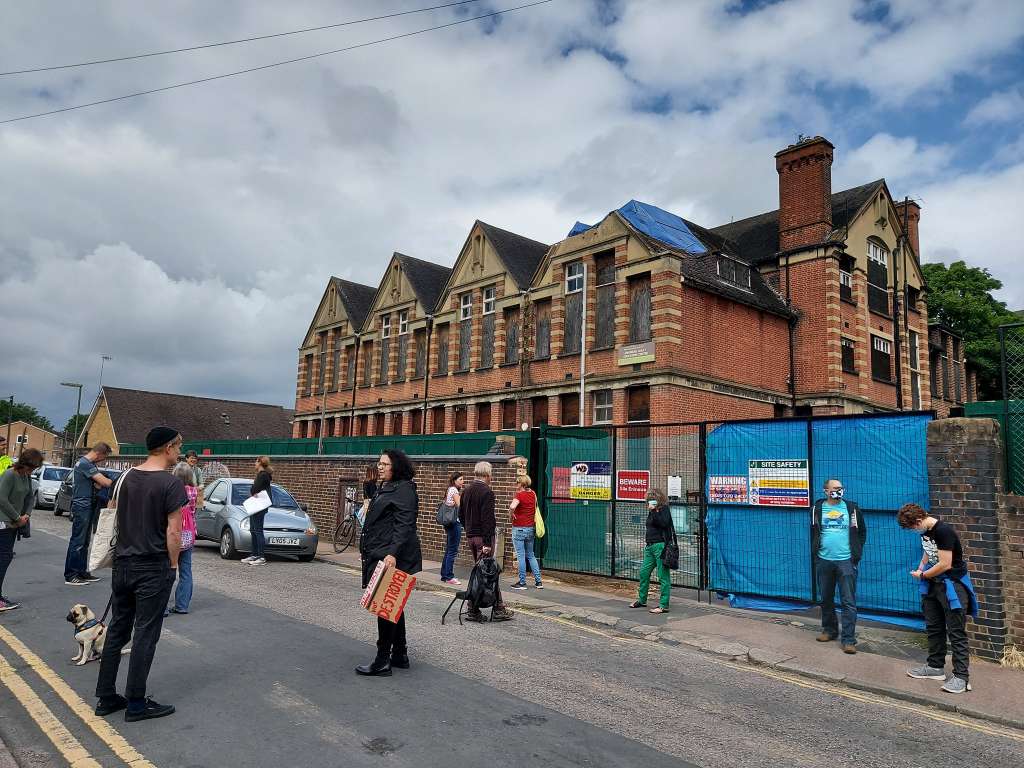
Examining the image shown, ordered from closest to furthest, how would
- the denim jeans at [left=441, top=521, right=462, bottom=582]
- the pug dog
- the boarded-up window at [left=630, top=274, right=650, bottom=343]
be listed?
the pug dog, the denim jeans at [left=441, top=521, right=462, bottom=582], the boarded-up window at [left=630, top=274, right=650, bottom=343]

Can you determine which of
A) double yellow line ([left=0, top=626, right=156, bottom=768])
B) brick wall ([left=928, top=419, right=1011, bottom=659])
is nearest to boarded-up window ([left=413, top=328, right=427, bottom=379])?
brick wall ([left=928, top=419, right=1011, bottom=659])

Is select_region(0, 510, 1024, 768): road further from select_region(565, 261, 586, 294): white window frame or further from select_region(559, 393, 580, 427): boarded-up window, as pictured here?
select_region(565, 261, 586, 294): white window frame

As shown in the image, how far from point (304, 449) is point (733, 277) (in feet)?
56.6

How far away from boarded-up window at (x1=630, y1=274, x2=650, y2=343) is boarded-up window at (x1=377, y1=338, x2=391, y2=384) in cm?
1638

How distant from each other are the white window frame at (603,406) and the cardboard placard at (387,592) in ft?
66.6

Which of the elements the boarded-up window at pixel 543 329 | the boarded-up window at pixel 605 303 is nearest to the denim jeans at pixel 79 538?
the boarded-up window at pixel 605 303

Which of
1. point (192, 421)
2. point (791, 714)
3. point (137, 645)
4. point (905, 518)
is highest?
point (192, 421)

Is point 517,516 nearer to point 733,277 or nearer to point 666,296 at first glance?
point 666,296

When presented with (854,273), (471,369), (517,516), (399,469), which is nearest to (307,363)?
(471,369)

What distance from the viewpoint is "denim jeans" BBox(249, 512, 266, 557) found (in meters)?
13.4

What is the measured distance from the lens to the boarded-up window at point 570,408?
27.4m

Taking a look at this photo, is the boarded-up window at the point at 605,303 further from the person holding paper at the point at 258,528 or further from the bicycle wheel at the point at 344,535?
the person holding paper at the point at 258,528

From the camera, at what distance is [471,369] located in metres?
32.4

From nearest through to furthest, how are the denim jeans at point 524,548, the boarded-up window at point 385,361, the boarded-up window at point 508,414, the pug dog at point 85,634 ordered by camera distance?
the pug dog at point 85,634, the denim jeans at point 524,548, the boarded-up window at point 508,414, the boarded-up window at point 385,361
